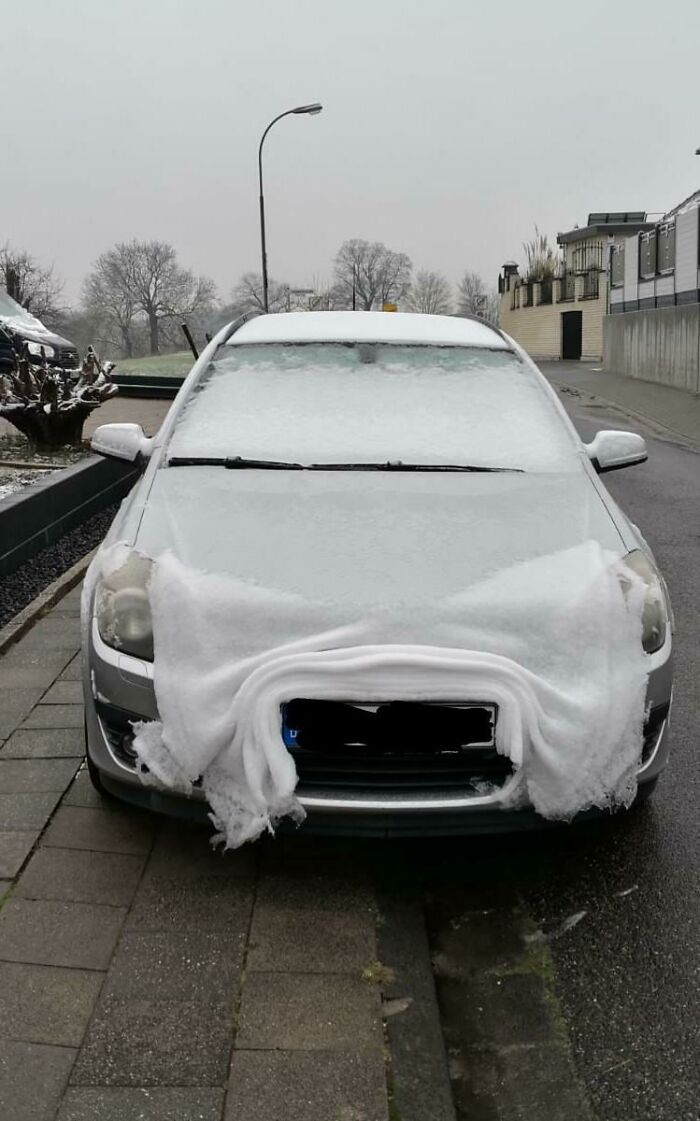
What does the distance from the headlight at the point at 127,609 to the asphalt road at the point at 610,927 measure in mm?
1087

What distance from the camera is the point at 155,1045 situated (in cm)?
232

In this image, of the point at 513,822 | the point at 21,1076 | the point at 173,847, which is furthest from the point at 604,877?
the point at 21,1076

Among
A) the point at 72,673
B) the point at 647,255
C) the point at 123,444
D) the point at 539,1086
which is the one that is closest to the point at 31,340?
the point at 72,673

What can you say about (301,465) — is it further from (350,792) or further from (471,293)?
(471,293)

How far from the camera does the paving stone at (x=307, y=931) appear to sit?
2643 mm

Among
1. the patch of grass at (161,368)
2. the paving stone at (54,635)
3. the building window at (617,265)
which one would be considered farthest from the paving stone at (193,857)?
the building window at (617,265)

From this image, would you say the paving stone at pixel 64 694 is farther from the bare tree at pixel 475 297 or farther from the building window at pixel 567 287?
the bare tree at pixel 475 297

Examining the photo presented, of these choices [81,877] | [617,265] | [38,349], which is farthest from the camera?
[617,265]

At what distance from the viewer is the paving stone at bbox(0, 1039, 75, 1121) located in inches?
83.0

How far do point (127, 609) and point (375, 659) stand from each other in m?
0.77

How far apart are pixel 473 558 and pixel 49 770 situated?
5.64ft

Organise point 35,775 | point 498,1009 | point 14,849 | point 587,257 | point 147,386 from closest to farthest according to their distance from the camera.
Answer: point 498,1009 → point 14,849 → point 35,775 → point 147,386 → point 587,257

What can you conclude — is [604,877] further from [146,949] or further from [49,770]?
[49,770]

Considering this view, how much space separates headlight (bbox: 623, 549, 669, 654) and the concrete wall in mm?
20273
